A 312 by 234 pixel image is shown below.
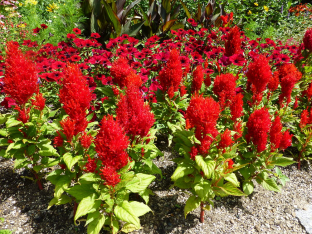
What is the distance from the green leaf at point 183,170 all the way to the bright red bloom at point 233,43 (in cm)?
183

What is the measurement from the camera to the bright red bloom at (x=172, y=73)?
2.43m

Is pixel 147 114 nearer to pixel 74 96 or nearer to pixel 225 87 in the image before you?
pixel 74 96

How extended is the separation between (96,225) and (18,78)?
52.4 inches

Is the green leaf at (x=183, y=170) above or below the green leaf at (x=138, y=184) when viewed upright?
below

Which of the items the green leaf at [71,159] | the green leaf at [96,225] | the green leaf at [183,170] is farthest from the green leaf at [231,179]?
the green leaf at [71,159]

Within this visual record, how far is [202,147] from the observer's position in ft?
6.41

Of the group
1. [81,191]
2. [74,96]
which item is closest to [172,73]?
[74,96]

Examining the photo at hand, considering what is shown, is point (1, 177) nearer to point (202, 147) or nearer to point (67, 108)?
point (67, 108)

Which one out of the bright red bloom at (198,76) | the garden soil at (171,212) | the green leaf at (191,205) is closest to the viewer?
the green leaf at (191,205)

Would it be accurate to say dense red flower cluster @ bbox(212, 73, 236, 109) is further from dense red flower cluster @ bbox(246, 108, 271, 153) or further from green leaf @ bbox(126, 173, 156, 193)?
green leaf @ bbox(126, 173, 156, 193)

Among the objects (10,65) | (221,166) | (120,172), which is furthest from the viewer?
(221,166)

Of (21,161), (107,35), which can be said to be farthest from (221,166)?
(107,35)

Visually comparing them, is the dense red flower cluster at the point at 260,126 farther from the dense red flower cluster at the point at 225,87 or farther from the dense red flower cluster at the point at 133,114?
the dense red flower cluster at the point at 133,114

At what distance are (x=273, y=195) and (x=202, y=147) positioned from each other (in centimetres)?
149
